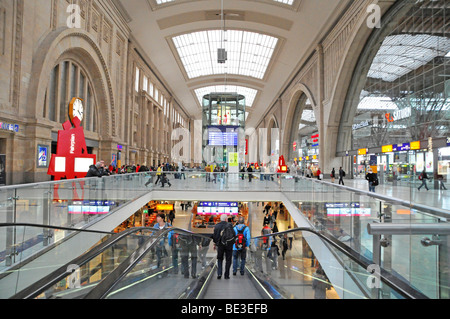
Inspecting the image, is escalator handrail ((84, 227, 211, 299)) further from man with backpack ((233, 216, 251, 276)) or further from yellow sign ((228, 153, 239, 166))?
yellow sign ((228, 153, 239, 166))

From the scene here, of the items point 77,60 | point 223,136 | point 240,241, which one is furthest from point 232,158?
point 240,241

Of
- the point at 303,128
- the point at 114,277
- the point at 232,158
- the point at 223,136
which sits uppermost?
the point at 303,128

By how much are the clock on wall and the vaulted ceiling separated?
831 cm

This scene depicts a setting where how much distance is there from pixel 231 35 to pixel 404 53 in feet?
58.2

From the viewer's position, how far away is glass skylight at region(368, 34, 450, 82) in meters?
14.8

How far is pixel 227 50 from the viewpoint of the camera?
33906mm

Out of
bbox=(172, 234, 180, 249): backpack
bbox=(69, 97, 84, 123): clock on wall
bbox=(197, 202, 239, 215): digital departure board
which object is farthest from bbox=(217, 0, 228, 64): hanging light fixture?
bbox=(172, 234, 180, 249): backpack

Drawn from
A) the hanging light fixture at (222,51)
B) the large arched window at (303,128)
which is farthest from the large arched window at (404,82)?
the large arched window at (303,128)

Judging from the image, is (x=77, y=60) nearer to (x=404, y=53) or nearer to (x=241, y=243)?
(x=241, y=243)

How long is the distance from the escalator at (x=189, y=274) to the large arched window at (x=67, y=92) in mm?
11803

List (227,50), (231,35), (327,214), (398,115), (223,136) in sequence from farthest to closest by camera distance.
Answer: (227,50)
(231,35)
(223,136)
(398,115)
(327,214)

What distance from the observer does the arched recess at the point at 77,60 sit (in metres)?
12.2

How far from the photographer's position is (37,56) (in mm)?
12375
